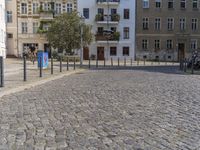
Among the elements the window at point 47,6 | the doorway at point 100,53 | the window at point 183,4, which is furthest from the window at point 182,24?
the window at point 47,6

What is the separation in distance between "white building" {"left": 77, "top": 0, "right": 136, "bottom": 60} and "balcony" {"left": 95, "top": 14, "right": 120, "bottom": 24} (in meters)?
0.53

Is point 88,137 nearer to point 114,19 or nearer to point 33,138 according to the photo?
point 33,138

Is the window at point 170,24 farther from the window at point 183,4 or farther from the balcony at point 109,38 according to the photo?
the balcony at point 109,38

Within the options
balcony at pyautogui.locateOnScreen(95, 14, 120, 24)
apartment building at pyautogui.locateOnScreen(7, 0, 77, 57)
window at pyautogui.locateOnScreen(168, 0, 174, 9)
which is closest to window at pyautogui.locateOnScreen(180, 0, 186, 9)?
window at pyautogui.locateOnScreen(168, 0, 174, 9)

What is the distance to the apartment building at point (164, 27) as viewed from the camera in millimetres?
59156

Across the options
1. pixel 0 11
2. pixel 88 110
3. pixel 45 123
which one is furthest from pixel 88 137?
pixel 0 11

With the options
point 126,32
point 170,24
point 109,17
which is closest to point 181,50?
point 170,24

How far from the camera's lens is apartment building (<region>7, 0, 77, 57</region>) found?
190 ft

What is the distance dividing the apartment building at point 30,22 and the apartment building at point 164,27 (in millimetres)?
13731

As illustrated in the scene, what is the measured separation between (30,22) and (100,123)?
53617 mm

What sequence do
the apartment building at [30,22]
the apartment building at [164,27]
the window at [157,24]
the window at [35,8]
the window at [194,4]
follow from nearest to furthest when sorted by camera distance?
the apartment building at [30,22] → the window at [35,8] → the apartment building at [164,27] → the window at [157,24] → the window at [194,4]

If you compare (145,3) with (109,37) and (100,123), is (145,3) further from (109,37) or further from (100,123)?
(100,123)

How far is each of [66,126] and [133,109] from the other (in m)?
2.40

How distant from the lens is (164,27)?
59219 mm
